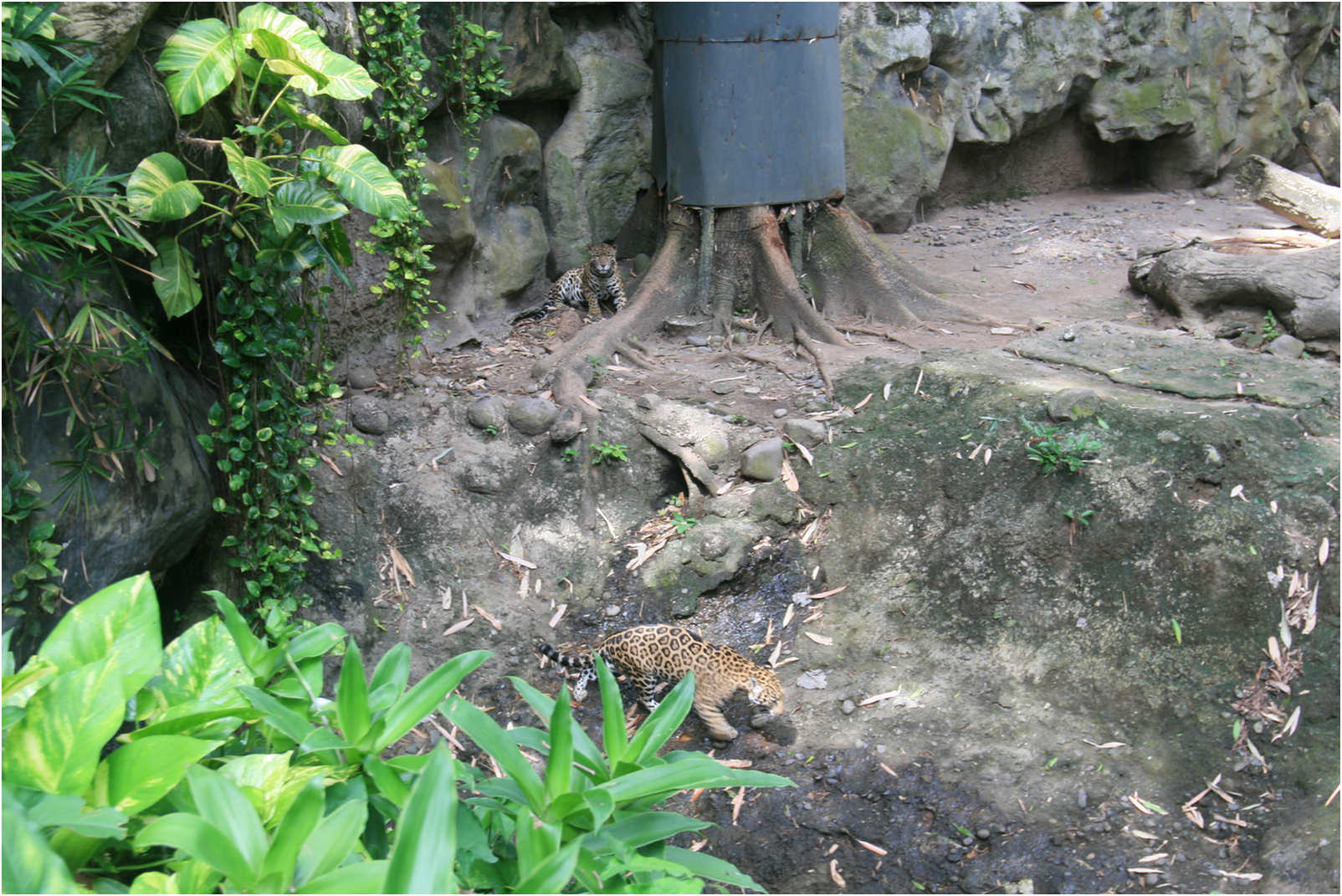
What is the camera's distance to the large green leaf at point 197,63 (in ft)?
12.9

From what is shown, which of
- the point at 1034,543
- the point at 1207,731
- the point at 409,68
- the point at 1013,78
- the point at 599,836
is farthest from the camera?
the point at 1013,78

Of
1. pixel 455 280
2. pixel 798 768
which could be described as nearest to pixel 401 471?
pixel 455 280

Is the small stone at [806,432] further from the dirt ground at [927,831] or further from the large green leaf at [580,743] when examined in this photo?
the large green leaf at [580,743]

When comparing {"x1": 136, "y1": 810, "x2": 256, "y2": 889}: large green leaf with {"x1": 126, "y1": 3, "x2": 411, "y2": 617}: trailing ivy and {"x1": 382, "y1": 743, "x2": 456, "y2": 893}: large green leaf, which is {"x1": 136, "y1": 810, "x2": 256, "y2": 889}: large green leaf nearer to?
{"x1": 382, "y1": 743, "x2": 456, "y2": 893}: large green leaf

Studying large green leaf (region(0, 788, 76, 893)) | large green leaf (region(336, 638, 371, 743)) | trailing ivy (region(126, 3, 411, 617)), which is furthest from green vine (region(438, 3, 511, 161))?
large green leaf (region(0, 788, 76, 893))

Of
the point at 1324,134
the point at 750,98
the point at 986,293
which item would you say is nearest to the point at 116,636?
the point at 750,98

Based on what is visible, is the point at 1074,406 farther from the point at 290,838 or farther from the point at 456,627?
the point at 290,838

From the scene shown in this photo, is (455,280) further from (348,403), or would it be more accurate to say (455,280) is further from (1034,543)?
(1034,543)

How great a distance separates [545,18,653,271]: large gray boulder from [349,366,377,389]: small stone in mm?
2209

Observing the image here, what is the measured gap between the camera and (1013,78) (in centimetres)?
980

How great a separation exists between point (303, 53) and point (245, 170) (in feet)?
1.80

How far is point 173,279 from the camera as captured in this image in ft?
13.6

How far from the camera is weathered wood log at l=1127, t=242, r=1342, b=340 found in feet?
19.5

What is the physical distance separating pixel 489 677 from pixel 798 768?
5.27 ft
